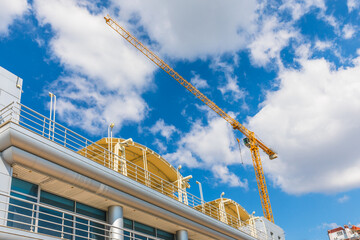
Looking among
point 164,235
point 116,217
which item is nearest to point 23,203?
point 116,217

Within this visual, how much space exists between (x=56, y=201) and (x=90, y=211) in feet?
7.07

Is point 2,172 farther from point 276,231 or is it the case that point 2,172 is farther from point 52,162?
point 276,231

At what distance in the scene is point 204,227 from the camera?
23578 mm

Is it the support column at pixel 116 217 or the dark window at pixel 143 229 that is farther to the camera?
the dark window at pixel 143 229

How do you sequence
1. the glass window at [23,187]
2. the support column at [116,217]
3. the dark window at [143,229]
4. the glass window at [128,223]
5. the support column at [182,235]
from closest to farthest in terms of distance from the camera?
the glass window at [23,187] < the support column at [116,217] < the glass window at [128,223] < the dark window at [143,229] < the support column at [182,235]

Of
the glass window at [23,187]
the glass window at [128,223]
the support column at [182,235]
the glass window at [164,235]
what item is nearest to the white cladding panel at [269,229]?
the support column at [182,235]

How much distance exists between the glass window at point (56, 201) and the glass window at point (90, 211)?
18.2 inches

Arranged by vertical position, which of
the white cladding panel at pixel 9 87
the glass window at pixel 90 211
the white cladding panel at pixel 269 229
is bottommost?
the glass window at pixel 90 211

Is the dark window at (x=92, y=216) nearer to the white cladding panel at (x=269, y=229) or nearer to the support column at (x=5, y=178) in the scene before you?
the support column at (x=5, y=178)

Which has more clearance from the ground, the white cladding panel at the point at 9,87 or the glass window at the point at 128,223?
the white cladding panel at the point at 9,87

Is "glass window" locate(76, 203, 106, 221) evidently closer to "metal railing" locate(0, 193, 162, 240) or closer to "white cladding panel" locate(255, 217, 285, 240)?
"metal railing" locate(0, 193, 162, 240)

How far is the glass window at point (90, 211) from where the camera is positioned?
17.6 meters

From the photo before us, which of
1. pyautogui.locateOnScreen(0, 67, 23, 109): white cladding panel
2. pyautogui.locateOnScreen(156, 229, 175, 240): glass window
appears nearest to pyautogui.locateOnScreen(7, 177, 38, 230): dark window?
pyautogui.locateOnScreen(0, 67, 23, 109): white cladding panel

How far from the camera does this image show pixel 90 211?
714 inches
